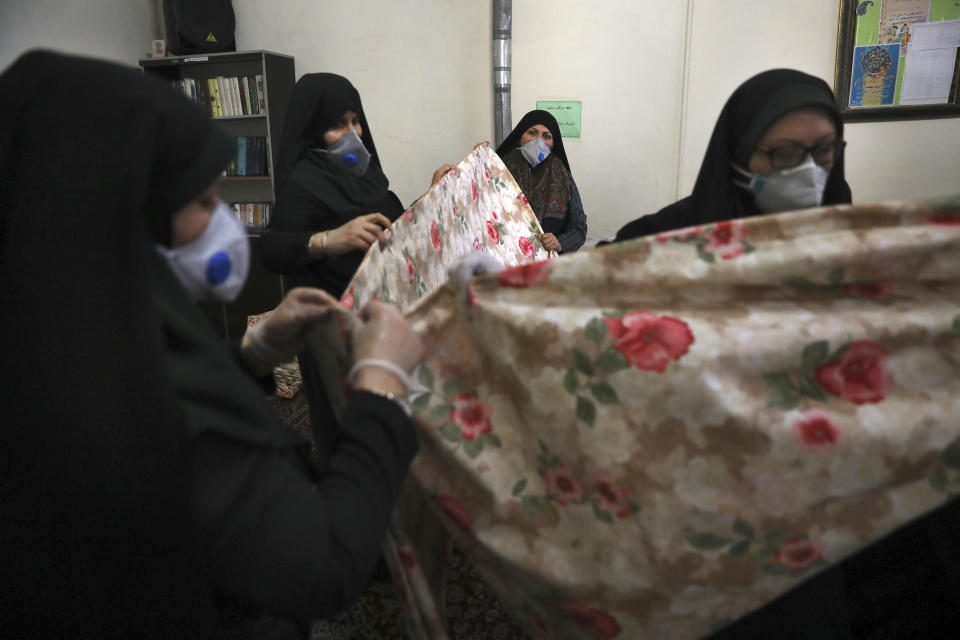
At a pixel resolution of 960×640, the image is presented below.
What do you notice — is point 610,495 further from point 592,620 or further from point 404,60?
point 404,60

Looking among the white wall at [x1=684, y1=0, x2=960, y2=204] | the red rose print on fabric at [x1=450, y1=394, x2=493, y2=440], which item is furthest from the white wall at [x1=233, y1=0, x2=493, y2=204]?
the red rose print on fabric at [x1=450, y1=394, x2=493, y2=440]

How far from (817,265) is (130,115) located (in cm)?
85

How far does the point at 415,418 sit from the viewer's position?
0.90 meters

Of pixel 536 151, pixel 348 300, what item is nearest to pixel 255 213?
pixel 536 151

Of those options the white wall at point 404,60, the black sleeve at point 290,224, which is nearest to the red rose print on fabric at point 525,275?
→ the black sleeve at point 290,224

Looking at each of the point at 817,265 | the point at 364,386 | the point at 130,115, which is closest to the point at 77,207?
the point at 130,115

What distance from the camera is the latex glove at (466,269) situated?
901mm

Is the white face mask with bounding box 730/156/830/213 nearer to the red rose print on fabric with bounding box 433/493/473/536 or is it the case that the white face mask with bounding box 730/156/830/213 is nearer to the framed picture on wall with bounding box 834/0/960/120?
the red rose print on fabric with bounding box 433/493/473/536

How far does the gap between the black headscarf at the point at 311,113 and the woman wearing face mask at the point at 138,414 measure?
135cm

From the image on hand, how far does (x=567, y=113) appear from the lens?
12.2 feet

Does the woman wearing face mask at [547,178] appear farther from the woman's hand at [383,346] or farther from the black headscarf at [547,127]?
the woman's hand at [383,346]

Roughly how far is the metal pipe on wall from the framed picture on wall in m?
1.83

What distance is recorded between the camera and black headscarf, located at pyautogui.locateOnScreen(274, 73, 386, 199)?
1.93m

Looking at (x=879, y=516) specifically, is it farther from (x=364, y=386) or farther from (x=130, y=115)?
(x=130, y=115)
